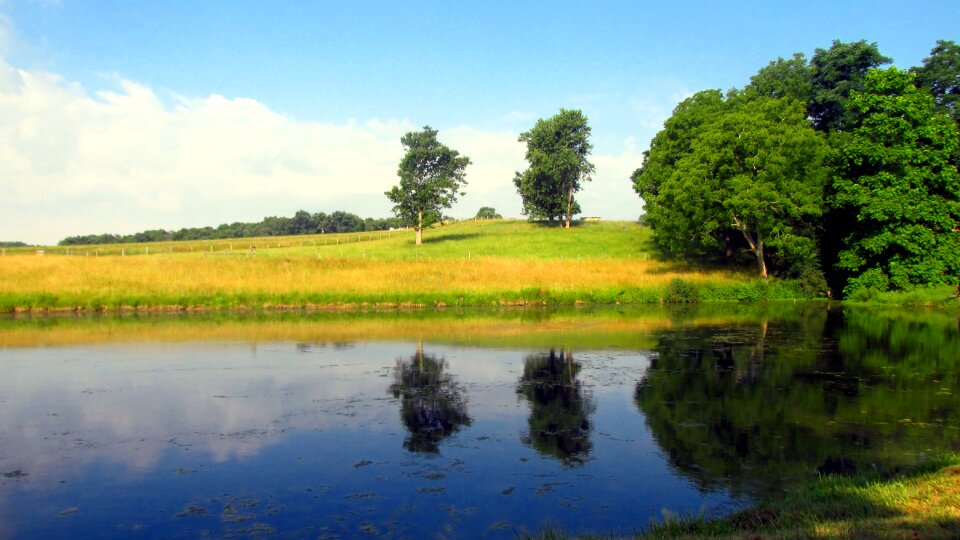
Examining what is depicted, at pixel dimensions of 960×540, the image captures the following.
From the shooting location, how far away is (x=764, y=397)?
15.5 m

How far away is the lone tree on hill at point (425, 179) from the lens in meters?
75.1

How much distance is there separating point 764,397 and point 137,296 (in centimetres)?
3242

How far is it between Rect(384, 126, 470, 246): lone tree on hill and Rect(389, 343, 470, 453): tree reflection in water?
54.8m

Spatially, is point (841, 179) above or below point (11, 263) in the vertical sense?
above

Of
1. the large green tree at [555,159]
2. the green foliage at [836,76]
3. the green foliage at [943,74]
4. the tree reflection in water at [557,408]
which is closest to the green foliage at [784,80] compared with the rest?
the green foliage at [836,76]

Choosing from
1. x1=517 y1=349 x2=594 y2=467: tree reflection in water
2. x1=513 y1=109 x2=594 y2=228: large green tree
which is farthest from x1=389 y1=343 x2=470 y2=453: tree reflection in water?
x1=513 y1=109 x2=594 y2=228: large green tree

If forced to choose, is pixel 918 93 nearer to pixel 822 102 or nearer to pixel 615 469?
pixel 822 102

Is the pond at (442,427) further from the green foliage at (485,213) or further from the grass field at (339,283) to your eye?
the green foliage at (485,213)

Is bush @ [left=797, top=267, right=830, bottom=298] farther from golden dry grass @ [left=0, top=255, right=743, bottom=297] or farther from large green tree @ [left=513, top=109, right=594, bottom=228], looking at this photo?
large green tree @ [left=513, top=109, right=594, bottom=228]

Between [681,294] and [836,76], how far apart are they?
26.0 m

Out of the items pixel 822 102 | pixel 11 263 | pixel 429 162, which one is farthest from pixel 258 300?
pixel 429 162

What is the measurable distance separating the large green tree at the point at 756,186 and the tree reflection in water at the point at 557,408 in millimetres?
25278

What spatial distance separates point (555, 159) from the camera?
80.5m

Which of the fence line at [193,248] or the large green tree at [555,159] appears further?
the large green tree at [555,159]
